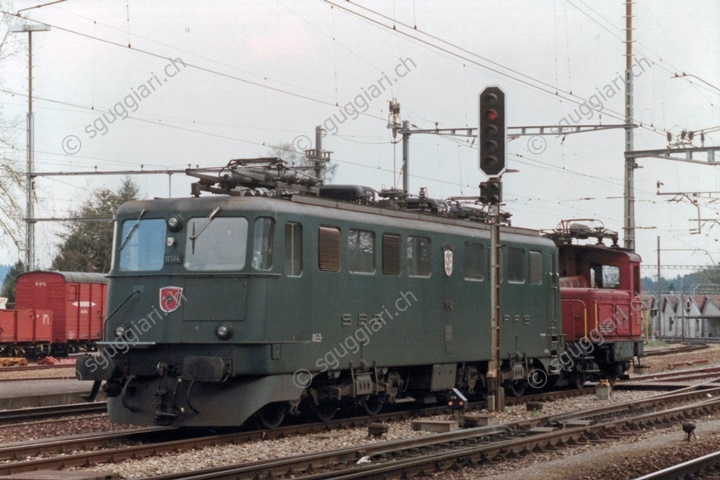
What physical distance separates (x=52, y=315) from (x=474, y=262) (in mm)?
24140

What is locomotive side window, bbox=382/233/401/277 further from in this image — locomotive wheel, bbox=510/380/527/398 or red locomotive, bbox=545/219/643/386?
red locomotive, bbox=545/219/643/386

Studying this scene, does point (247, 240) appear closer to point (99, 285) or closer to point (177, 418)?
point (177, 418)

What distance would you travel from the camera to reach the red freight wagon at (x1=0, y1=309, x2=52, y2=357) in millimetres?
37844

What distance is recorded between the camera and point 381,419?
1734 centimetres

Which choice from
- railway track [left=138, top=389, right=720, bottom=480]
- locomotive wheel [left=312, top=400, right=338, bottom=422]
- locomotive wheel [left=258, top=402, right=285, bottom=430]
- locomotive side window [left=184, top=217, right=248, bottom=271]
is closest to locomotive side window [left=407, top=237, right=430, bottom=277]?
locomotive wheel [left=312, top=400, right=338, bottom=422]

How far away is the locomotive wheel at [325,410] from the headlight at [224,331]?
2758mm

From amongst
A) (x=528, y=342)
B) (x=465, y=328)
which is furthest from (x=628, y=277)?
(x=465, y=328)

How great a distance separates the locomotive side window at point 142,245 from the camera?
1535 centimetres

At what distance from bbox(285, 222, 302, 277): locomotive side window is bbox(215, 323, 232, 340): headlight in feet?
3.82

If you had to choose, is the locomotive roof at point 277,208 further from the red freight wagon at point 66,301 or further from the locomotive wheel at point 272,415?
the red freight wagon at point 66,301

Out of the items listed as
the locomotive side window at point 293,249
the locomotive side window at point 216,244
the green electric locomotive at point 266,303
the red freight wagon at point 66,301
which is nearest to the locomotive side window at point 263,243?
the green electric locomotive at point 266,303

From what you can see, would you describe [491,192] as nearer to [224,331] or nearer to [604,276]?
[224,331]

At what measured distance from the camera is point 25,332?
38.5m

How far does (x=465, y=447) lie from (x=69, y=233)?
2133 inches
